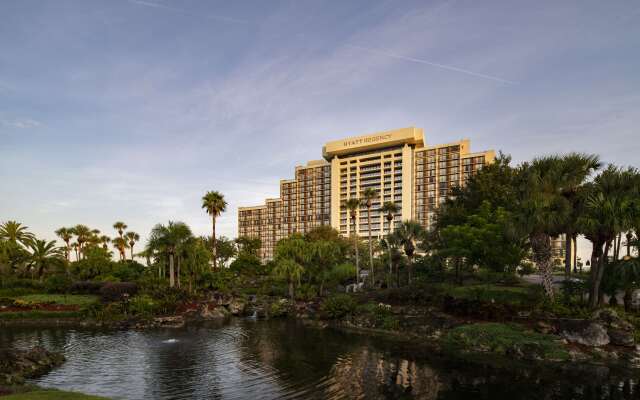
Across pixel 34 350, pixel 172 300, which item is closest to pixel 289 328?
pixel 172 300

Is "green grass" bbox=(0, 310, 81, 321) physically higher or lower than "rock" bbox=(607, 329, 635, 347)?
lower

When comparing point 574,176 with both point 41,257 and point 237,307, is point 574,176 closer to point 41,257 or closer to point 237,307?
point 237,307

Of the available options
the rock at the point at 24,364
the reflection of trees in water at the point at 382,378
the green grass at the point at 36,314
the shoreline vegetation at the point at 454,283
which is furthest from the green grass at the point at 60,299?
the reflection of trees in water at the point at 382,378

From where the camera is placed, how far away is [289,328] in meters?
40.3

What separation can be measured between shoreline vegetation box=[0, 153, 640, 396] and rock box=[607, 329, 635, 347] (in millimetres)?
70

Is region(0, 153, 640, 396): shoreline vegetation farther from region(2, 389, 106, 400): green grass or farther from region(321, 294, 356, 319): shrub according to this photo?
region(2, 389, 106, 400): green grass

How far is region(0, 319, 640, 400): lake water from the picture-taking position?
64.8 ft

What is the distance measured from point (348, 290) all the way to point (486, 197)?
26504mm

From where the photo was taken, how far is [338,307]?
44000mm

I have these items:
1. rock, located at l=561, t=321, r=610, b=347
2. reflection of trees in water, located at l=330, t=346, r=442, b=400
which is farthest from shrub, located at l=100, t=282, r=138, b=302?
rock, located at l=561, t=321, r=610, b=347

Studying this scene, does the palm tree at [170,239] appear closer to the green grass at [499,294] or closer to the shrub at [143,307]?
the shrub at [143,307]

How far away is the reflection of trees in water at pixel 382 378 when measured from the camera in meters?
19.6

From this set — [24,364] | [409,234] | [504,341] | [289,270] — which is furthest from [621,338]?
[24,364]

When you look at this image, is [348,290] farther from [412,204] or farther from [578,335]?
[412,204]
